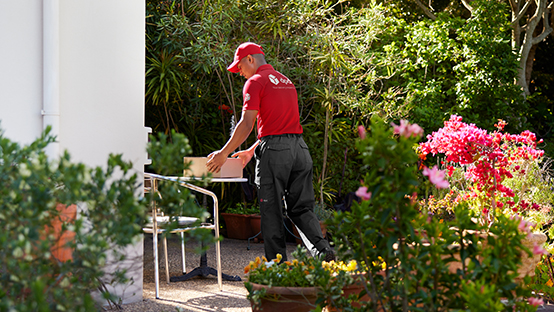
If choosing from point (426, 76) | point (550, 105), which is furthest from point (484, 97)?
point (550, 105)

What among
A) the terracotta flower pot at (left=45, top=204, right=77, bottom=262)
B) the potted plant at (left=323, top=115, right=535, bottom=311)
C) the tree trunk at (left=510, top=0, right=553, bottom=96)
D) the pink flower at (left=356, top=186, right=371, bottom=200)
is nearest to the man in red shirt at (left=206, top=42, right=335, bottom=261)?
the potted plant at (left=323, top=115, right=535, bottom=311)

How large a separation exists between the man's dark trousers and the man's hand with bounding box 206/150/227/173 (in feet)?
0.84

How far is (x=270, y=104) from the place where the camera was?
3.41m

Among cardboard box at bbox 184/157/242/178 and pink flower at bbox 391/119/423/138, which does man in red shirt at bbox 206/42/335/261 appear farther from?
pink flower at bbox 391/119/423/138

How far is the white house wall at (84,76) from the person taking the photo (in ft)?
8.95

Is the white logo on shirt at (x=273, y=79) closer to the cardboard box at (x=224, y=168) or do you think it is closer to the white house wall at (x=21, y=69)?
the cardboard box at (x=224, y=168)

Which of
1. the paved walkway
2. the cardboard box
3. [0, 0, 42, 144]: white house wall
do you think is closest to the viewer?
[0, 0, 42, 144]: white house wall

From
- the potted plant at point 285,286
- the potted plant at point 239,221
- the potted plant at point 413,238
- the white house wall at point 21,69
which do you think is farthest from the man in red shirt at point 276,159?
the potted plant at point 239,221

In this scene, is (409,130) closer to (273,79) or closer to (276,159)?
(276,159)

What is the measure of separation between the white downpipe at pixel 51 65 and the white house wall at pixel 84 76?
0.05 meters

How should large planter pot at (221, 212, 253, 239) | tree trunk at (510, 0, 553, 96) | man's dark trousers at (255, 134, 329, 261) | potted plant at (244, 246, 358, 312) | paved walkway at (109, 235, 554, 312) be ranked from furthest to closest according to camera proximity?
1. tree trunk at (510, 0, 553, 96)
2. large planter pot at (221, 212, 253, 239)
3. man's dark trousers at (255, 134, 329, 261)
4. paved walkway at (109, 235, 554, 312)
5. potted plant at (244, 246, 358, 312)

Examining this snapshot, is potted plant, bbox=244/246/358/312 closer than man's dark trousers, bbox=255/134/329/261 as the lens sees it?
Yes

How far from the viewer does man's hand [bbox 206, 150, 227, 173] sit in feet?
11.0

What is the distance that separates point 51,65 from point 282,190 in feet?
5.29
